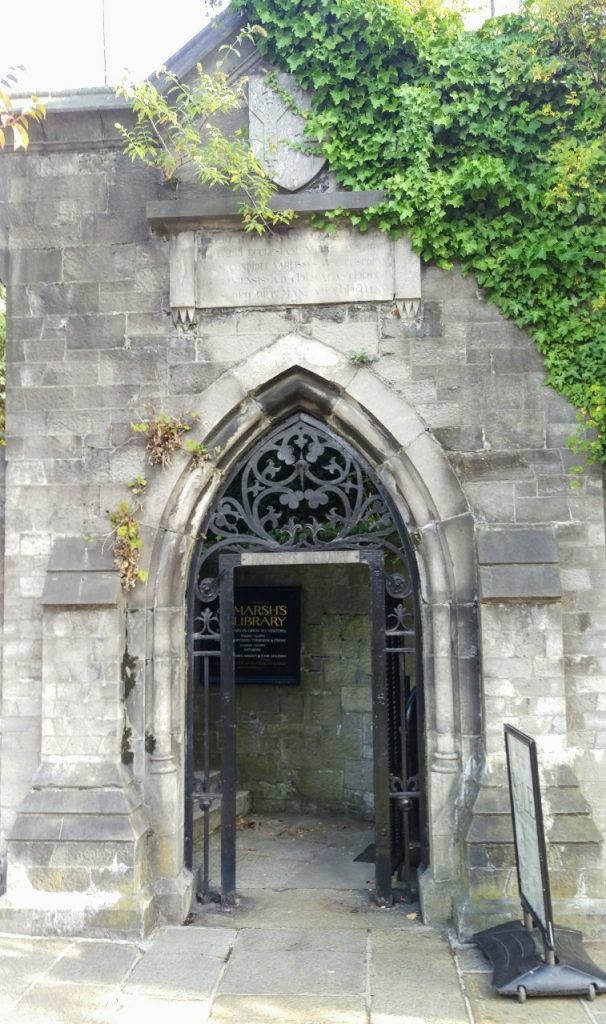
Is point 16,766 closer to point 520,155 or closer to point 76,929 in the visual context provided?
point 76,929

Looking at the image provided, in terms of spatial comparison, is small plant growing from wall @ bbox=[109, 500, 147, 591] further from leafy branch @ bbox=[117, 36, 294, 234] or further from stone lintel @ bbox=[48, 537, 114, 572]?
leafy branch @ bbox=[117, 36, 294, 234]

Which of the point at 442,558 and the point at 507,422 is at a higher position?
the point at 507,422

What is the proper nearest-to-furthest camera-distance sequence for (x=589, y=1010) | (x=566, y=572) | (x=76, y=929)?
(x=589, y=1010) → (x=76, y=929) → (x=566, y=572)

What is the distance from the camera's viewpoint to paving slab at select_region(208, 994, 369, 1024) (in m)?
4.05

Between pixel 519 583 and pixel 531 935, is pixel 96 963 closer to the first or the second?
pixel 531 935

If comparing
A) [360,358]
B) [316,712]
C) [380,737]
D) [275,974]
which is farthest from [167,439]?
[316,712]

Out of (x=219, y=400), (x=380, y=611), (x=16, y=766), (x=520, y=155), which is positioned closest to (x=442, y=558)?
(x=380, y=611)

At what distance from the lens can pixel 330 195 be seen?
18.4ft

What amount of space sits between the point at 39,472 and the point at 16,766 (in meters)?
1.97

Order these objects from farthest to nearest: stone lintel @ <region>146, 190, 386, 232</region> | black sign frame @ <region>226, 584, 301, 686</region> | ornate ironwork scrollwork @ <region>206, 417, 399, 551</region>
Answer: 1. black sign frame @ <region>226, 584, 301, 686</region>
2. ornate ironwork scrollwork @ <region>206, 417, 399, 551</region>
3. stone lintel @ <region>146, 190, 386, 232</region>

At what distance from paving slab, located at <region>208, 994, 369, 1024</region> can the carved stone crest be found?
490 centimetres

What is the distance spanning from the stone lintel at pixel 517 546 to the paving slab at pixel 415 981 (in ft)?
7.54

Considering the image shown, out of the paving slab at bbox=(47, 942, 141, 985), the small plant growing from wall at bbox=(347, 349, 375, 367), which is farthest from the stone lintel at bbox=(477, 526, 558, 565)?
the paving slab at bbox=(47, 942, 141, 985)

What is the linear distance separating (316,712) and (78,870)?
13.5ft
